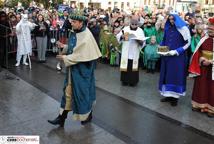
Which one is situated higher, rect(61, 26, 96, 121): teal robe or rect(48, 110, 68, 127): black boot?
rect(61, 26, 96, 121): teal robe

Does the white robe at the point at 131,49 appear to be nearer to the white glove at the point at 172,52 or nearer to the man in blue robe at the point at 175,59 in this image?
the man in blue robe at the point at 175,59

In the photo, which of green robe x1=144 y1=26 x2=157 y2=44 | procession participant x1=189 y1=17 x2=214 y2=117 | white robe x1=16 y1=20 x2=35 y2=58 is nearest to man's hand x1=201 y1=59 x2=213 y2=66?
procession participant x1=189 y1=17 x2=214 y2=117

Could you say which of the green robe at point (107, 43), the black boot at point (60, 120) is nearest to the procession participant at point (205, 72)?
the black boot at point (60, 120)

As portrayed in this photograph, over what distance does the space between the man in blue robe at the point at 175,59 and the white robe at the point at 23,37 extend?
201 inches

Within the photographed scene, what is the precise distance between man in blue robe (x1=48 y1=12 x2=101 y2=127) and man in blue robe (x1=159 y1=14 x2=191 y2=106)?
7.29 feet

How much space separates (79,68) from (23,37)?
20.0ft

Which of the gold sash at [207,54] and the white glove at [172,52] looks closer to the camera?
the gold sash at [207,54]

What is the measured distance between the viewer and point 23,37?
446 inches

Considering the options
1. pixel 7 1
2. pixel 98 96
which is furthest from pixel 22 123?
pixel 7 1

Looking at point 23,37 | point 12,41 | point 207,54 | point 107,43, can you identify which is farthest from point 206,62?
point 12,41

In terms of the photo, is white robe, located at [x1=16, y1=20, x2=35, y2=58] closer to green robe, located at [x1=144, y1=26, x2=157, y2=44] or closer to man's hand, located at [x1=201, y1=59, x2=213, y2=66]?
green robe, located at [x1=144, y1=26, x2=157, y2=44]

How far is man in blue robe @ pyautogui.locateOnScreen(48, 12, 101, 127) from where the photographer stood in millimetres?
5555

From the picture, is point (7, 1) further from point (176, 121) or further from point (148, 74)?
point (176, 121)

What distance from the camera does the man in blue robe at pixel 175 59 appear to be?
7343 millimetres
